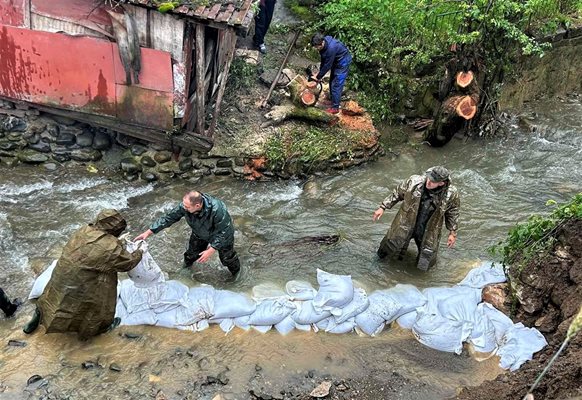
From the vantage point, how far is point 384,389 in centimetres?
502

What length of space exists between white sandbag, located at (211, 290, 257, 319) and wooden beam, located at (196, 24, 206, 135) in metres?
3.11

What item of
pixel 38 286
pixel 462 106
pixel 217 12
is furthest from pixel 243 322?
pixel 462 106

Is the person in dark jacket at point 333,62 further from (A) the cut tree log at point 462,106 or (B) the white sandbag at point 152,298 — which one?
(B) the white sandbag at point 152,298

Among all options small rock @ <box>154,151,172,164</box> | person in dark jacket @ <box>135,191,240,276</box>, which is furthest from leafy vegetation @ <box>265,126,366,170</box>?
person in dark jacket @ <box>135,191,240,276</box>

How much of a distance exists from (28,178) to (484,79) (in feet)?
25.2

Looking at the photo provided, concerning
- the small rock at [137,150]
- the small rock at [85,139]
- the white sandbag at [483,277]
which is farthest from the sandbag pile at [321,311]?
the small rock at [85,139]

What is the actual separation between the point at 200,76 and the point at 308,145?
2045mm

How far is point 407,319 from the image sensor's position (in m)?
5.69

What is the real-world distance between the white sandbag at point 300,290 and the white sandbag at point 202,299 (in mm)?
838

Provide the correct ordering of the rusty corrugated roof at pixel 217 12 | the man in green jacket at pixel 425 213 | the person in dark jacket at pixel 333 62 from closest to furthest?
the man in green jacket at pixel 425 213 < the rusty corrugated roof at pixel 217 12 < the person in dark jacket at pixel 333 62

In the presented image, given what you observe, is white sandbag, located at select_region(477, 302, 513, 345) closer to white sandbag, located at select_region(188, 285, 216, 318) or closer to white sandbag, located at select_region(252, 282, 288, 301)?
white sandbag, located at select_region(252, 282, 288, 301)

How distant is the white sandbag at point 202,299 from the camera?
5.54 metres

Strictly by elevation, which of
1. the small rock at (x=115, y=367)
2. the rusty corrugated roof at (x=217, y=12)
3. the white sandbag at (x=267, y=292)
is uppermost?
the rusty corrugated roof at (x=217, y=12)

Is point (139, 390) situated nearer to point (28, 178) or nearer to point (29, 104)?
point (28, 178)
